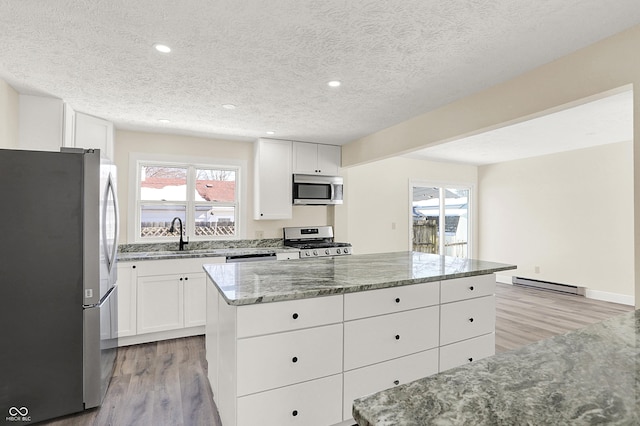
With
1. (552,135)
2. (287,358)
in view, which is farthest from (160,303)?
(552,135)

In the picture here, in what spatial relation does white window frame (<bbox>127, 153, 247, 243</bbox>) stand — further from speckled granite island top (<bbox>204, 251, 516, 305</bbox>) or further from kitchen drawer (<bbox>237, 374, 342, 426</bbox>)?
kitchen drawer (<bbox>237, 374, 342, 426</bbox>)

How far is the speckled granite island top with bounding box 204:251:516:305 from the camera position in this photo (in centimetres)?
171

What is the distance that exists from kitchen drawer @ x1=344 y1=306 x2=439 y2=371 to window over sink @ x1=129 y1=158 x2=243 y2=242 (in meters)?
2.99

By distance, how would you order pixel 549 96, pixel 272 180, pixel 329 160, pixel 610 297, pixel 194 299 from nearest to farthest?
pixel 549 96, pixel 194 299, pixel 272 180, pixel 329 160, pixel 610 297

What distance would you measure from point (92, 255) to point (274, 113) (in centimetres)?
206

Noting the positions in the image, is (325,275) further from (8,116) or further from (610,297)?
(610,297)

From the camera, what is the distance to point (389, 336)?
201 centimetres

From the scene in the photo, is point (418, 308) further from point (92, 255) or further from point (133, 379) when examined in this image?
point (133, 379)

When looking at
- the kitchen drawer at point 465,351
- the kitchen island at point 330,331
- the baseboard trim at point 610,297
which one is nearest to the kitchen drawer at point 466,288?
the kitchen island at point 330,331

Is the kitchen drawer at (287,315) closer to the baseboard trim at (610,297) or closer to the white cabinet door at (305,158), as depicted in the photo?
the white cabinet door at (305,158)

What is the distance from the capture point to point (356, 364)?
190 centimetres

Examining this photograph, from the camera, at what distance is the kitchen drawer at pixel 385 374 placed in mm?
1882

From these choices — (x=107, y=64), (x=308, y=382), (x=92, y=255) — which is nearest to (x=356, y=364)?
(x=308, y=382)

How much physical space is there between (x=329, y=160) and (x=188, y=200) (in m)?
2.11
